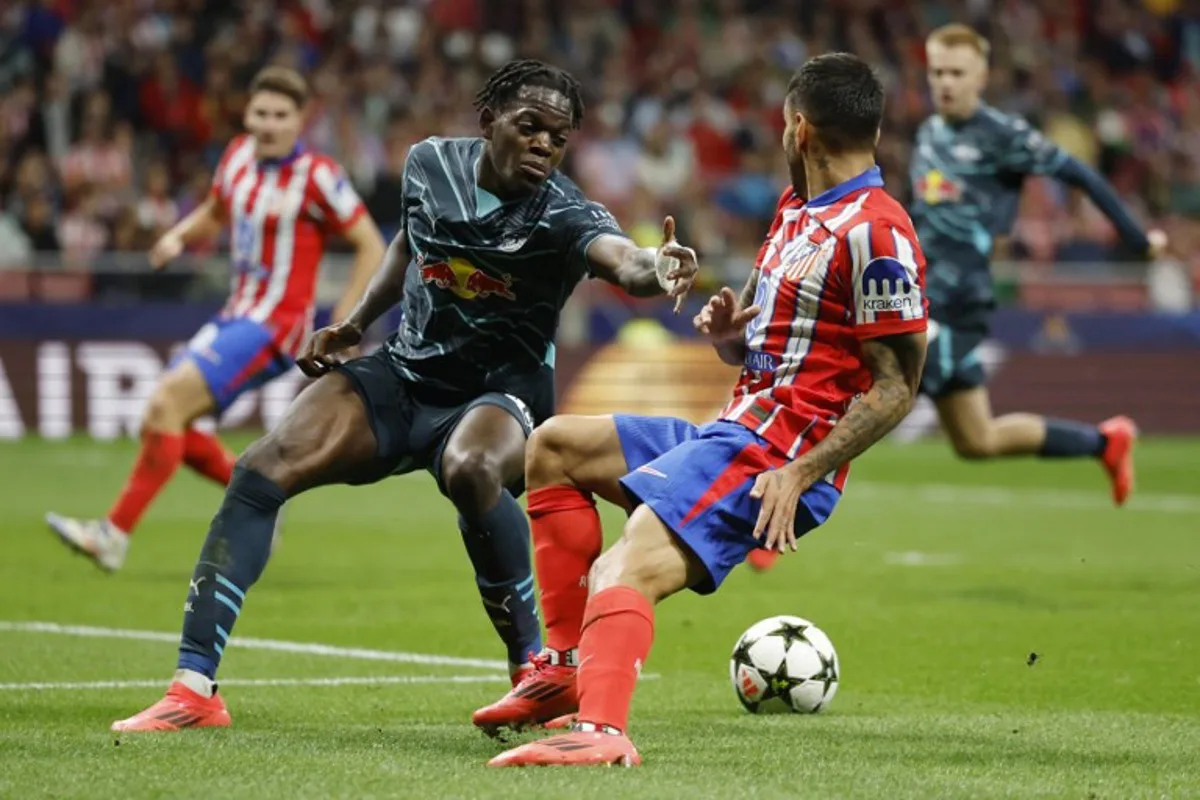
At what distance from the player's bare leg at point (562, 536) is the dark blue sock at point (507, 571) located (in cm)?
36

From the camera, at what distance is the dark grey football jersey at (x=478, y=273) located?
6.34 meters

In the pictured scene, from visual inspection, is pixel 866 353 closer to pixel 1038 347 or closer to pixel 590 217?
pixel 590 217

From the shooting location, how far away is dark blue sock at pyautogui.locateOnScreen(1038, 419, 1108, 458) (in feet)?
38.4

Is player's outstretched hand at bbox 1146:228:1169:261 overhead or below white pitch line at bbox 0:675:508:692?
overhead

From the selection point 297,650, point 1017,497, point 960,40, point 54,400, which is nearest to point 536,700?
point 297,650

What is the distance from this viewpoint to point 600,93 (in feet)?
77.7

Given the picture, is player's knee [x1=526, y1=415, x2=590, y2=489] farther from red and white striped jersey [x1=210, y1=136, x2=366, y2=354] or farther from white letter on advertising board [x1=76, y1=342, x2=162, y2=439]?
white letter on advertising board [x1=76, y1=342, x2=162, y2=439]

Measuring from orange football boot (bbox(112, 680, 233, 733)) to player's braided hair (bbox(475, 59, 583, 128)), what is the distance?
6.53 ft

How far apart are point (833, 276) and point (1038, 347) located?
16.1 meters

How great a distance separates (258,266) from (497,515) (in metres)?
4.79

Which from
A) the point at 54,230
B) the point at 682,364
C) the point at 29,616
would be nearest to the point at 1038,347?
the point at 682,364

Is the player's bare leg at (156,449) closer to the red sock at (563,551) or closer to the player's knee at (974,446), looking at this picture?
the player's knee at (974,446)

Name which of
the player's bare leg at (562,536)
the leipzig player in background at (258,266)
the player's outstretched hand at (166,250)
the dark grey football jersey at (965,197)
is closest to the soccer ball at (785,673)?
the player's bare leg at (562,536)

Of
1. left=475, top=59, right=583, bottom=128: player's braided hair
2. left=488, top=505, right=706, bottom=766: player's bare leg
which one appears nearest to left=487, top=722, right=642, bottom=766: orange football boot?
left=488, top=505, right=706, bottom=766: player's bare leg
